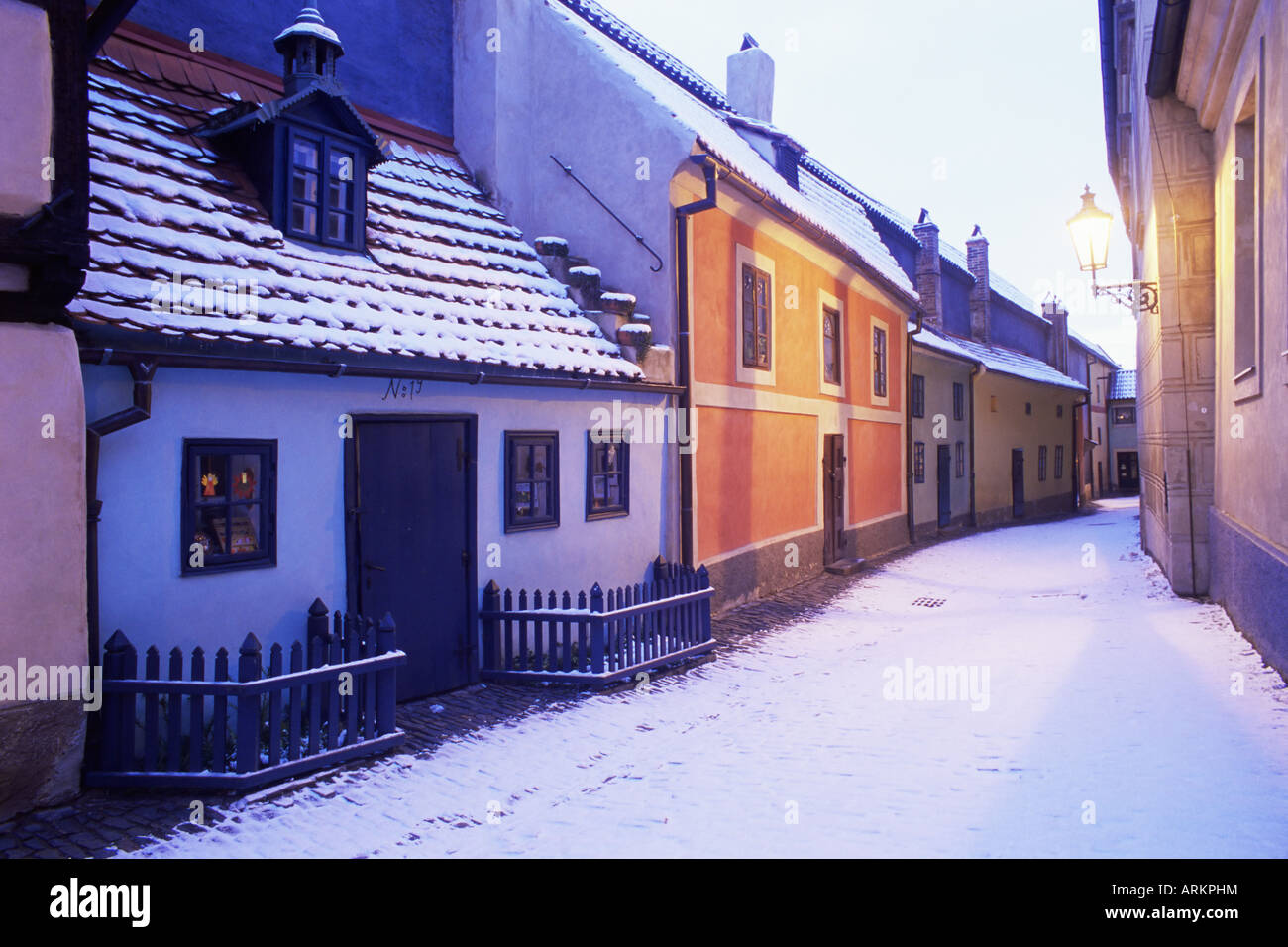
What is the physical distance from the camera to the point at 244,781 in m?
5.24

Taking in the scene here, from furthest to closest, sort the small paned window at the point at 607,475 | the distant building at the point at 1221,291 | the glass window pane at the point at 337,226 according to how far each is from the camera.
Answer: the small paned window at the point at 607,475, the glass window pane at the point at 337,226, the distant building at the point at 1221,291

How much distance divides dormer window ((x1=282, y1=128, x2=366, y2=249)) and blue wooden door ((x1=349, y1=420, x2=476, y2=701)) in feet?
6.41

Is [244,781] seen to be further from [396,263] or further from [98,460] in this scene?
[396,263]

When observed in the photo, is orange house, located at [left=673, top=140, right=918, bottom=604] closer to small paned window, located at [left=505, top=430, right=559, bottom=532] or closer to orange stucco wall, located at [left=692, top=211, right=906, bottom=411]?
orange stucco wall, located at [left=692, top=211, right=906, bottom=411]

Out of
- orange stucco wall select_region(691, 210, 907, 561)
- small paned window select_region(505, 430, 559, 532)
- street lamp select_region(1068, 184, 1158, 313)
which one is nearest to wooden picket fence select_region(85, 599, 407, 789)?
small paned window select_region(505, 430, 559, 532)

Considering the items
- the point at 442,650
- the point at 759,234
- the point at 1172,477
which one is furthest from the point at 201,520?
the point at 1172,477

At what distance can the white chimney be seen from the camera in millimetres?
18297

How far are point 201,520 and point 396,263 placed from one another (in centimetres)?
336

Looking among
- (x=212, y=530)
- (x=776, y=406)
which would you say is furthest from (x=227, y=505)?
(x=776, y=406)

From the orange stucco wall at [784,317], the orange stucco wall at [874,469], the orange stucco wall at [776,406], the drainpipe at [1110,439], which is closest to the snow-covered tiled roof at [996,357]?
the orange stucco wall at [784,317]

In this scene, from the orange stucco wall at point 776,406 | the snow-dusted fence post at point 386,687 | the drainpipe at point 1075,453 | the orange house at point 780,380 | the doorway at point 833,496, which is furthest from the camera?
the drainpipe at point 1075,453

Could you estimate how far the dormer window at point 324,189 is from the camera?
7.77 meters

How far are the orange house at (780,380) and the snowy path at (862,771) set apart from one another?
3160mm

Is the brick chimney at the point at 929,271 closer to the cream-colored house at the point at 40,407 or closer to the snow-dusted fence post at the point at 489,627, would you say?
the snow-dusted fence post at the point at 489,627
